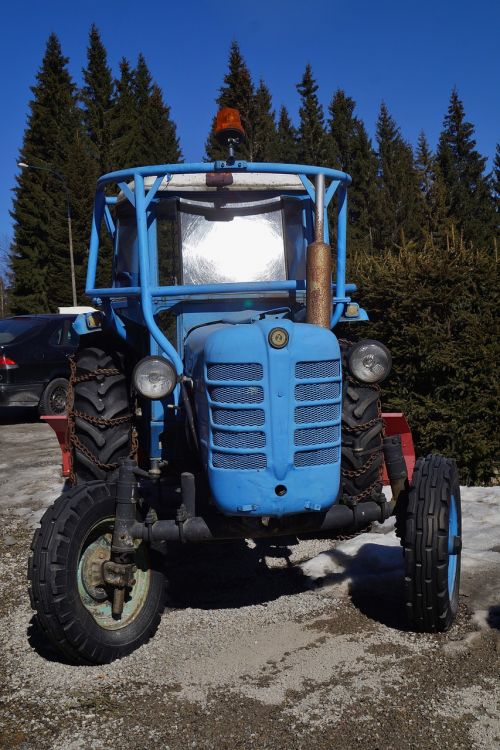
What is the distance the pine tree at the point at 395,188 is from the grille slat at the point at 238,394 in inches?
1576

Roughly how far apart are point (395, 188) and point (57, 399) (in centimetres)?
4127

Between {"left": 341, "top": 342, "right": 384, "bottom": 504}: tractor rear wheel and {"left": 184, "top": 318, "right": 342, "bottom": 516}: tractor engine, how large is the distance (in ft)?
2.50

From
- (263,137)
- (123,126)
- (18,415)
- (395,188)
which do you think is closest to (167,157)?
(123,126)

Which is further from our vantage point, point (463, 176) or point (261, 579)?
point (463, 176)

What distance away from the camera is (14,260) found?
40250 millimetres

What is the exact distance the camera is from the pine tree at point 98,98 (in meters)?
45.3

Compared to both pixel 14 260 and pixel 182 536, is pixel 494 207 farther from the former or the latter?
pixel 182 536

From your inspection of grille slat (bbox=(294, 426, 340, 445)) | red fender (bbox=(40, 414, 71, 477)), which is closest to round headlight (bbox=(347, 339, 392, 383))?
grille slat (bbox=(294, 426, 340, 445))

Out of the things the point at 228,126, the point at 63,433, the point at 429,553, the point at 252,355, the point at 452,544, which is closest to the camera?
the point at 252,355

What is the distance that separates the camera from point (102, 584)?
3.85m

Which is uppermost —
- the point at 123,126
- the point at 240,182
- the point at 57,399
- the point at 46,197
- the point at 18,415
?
the point at 123,126

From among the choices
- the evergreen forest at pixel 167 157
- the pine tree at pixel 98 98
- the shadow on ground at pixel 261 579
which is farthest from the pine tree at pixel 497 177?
the shadow on ground at pixel 261 579

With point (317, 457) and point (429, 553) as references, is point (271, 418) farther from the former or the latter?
point (429, 553)

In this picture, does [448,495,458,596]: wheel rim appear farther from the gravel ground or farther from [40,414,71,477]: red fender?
[40,414,71,477]: red fender
